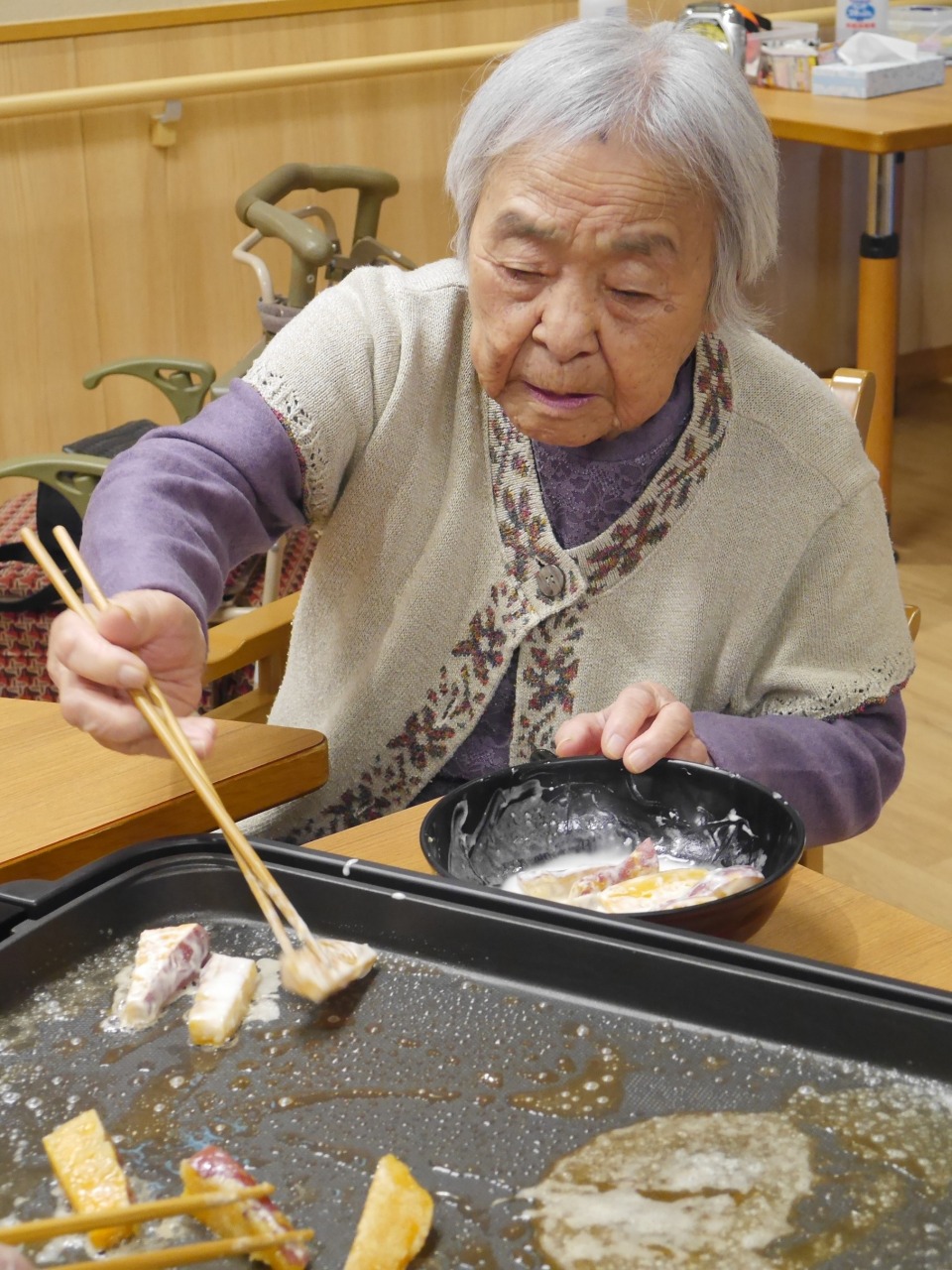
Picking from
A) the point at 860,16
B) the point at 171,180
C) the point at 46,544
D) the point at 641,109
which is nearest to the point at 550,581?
the point at 641,109

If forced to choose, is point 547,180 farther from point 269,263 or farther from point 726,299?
point 269,263

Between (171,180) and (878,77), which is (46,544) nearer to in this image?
(171,180)

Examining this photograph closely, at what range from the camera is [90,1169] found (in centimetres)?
77

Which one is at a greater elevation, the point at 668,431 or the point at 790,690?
the point at 668,431

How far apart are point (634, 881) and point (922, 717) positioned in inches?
83.9

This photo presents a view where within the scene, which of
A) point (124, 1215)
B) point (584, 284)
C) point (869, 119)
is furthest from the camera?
point (869, 119)

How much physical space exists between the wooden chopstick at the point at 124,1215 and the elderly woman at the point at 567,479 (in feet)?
1.89

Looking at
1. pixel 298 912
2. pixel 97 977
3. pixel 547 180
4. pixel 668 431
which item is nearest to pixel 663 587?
pixel 668 431

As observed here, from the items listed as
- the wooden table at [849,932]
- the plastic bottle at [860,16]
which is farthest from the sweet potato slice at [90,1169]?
the plastic bottle at [860,16]

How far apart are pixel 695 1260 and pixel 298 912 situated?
1.12 feet

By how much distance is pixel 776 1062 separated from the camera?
831mm

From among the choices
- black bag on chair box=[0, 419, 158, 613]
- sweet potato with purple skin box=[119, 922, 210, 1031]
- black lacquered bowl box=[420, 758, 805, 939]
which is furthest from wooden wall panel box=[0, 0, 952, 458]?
sweet potato with purple skin box=[119, 922, 210, 1031]

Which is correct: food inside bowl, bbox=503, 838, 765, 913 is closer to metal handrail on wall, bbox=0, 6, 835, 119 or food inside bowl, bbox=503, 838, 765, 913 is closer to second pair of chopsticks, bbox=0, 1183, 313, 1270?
second pair of chopsticks, bbox=0, 1183, 313, 1270

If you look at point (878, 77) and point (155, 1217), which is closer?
point (155, 1217)
